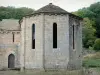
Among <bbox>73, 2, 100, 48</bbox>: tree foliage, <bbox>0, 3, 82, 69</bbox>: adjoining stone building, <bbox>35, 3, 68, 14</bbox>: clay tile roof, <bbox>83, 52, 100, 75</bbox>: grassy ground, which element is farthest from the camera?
<bbox>73, 2, 100, 48</bbox>: tree foliage

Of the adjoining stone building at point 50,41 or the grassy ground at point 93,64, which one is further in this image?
the adjoining stone building at point 50,41

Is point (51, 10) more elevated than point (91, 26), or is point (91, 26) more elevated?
point (91, 26)

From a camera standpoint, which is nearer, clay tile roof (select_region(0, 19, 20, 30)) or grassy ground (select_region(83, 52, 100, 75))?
grassy ground (select_region(83, 52, 100, 75))

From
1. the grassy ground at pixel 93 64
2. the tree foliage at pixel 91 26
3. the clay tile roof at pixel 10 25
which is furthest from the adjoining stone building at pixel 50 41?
the tree foliage at pixel 91 26

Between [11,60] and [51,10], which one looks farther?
[11,60]

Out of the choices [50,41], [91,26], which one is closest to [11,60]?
[50,41]

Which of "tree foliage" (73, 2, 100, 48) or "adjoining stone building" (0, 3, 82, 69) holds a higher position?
"tree foliage" (73, 2, 100, 48)

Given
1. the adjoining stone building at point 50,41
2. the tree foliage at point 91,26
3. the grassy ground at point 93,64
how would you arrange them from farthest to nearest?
the tree foliage at point 91,26 < the adjoining stone building at point 50,41 < the grassy ground at point 93,64

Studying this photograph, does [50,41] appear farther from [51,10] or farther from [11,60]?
[11,60]

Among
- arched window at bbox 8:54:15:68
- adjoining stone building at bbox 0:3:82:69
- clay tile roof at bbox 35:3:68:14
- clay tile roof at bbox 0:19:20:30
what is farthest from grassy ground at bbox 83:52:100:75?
clay tile roof at bbox 0:19:20:30

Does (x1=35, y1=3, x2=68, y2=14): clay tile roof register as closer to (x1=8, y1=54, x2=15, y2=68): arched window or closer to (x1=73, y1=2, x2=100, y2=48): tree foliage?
(x1=8, y1=54, x2=15, y2=68): arched window

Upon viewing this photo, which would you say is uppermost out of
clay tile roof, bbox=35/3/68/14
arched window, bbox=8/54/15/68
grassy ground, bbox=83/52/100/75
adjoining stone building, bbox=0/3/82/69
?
clay tile roof, bbox=35/3/68/14

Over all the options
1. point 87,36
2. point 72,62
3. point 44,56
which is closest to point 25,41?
point 44,56

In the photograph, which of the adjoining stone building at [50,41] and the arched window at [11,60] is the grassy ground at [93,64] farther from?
the arched window at [11,60]
